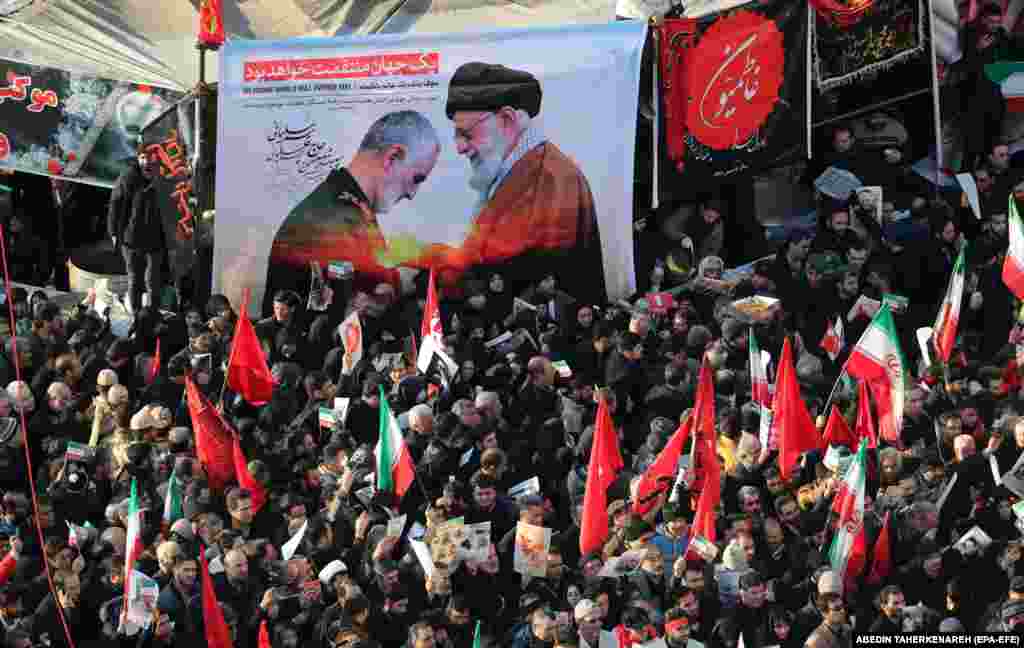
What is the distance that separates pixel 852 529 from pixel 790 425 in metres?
1.30

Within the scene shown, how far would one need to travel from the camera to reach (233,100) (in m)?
25.1

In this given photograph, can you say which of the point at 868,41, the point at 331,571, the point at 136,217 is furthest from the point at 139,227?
the point at 331,571

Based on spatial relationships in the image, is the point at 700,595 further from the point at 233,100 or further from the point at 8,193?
the point at 8,193

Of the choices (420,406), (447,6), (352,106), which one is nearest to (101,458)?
(420,406)

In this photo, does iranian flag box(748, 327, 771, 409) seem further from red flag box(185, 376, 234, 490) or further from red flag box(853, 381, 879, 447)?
red flag box(185, 376, 234, 490)

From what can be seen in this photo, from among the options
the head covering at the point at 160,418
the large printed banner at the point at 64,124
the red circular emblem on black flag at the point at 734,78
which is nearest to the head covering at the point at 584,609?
the head covering at the point at 160,418

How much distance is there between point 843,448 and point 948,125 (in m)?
5.42

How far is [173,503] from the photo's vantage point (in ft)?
70.5

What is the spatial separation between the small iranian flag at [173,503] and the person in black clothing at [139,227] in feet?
13.2

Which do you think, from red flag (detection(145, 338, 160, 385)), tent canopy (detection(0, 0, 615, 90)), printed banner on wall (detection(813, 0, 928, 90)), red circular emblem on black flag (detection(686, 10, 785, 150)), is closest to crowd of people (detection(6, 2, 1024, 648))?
red flag (detection(145, 338, 160, 385))

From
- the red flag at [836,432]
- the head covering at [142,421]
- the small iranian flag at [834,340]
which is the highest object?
the small iranian flag at [834,340]

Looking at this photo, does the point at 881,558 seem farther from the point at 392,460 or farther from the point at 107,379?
the point at 107,379

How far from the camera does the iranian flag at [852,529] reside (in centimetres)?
1967

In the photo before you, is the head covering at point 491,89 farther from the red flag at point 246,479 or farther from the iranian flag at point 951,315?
the red flag at point 246,479
